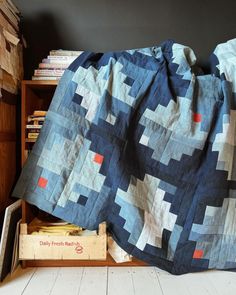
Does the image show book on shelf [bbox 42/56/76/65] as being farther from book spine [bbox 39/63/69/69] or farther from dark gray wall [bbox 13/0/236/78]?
dark gray wall [bbox 13/0/236/78]

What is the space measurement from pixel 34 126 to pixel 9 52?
359mm

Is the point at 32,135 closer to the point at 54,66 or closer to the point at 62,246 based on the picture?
the point at 54,66

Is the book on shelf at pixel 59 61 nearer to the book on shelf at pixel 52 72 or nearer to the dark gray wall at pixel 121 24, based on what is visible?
the book on shelf at pixel 52 72

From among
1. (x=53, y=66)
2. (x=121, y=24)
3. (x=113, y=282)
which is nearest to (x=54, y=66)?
(x=53, y=66)

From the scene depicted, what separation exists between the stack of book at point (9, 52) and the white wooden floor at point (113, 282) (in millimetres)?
800

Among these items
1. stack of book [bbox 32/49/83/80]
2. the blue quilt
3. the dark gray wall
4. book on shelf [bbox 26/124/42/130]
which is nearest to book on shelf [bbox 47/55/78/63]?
stack of book [bbox 32/49/83/80]

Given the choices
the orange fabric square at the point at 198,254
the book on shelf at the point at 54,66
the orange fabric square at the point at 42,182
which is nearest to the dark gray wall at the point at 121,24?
the book on shelf at the point at 54,66

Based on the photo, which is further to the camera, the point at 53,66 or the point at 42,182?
the point at 53,66

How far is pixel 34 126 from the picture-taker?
1.24 meters

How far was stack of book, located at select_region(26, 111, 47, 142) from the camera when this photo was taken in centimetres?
124

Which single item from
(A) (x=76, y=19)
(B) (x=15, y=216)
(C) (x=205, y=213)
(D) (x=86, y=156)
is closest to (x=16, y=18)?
(A) (x=76, y=19)

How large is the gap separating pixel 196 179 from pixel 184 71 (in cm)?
49

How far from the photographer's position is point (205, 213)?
1185 mm

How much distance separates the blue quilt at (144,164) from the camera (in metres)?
1.17
